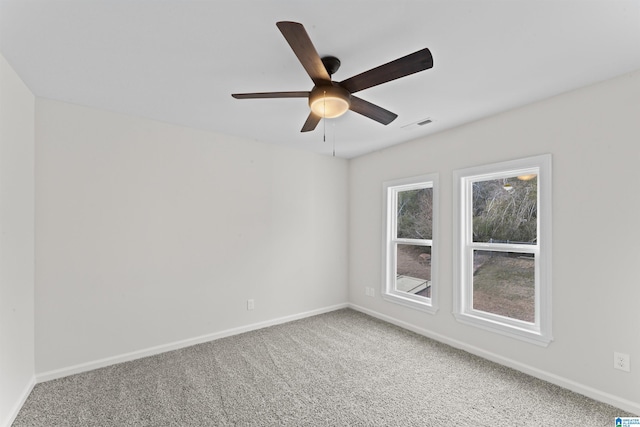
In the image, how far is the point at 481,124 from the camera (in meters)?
2.91

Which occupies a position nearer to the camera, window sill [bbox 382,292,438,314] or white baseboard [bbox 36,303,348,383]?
white baseboard [bbox 36,303,348,383]

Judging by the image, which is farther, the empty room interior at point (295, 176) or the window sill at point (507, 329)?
the window sill at point (507, 329)

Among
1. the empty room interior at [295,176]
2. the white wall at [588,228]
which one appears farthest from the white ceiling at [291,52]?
the white wall at [588,228]

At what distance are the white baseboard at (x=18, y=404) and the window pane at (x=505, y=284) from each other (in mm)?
3849

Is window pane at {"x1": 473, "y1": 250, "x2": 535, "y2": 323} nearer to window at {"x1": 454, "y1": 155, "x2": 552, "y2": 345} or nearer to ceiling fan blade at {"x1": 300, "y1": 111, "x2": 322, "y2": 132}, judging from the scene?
window at {"x1": 454, "y1": 155, "x2": 552, "y2": 345}

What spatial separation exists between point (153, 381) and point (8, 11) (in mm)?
2607

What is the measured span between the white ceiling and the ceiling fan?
0.23 m

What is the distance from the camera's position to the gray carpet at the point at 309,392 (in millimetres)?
1971

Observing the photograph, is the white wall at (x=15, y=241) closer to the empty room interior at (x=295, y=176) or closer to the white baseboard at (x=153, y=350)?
the empty room interior at (x=295, y=176)

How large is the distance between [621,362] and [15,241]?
4.40 metres

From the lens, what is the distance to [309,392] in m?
2.27

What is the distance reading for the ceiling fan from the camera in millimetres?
1363

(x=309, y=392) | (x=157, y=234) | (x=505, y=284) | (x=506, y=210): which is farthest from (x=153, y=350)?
(x=506, y=210)

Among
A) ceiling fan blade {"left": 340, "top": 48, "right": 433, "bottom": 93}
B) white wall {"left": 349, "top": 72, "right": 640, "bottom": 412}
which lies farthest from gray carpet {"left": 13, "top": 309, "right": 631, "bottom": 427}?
ceiling fan blade {"left": 340, "top": 48, "right": 433, "bottom": 93}
